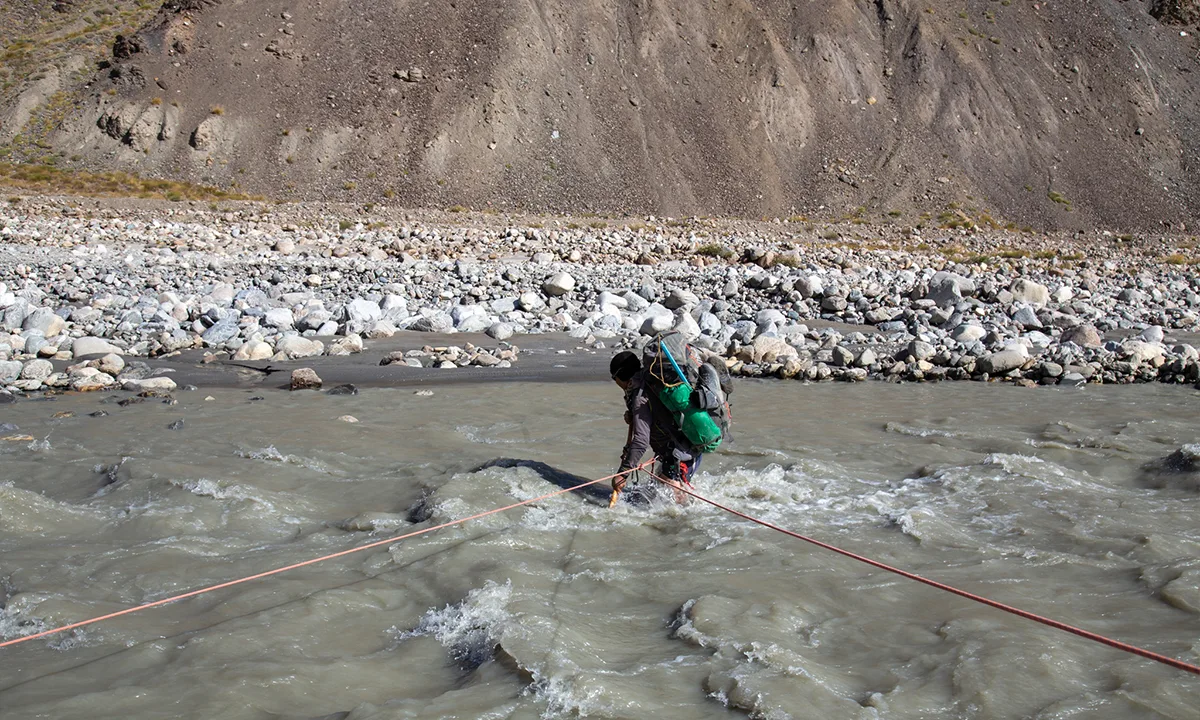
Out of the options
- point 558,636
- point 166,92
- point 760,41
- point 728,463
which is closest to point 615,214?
point 760,41

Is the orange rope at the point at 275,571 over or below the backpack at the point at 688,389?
below

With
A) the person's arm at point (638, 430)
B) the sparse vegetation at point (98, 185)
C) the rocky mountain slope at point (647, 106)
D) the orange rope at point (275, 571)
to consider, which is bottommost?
the orange rope at point (275, 571)

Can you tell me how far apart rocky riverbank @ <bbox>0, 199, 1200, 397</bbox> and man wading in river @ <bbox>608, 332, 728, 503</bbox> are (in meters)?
5.61

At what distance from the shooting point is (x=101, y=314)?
12.9 metres

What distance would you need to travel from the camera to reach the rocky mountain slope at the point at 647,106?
36625 millimetres

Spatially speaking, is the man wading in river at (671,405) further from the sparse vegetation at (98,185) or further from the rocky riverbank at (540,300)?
the sparse vegetation at (98,185)

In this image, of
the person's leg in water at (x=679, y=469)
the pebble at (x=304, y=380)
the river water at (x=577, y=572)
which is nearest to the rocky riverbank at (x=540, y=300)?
the pebble at (x=304, y=380)

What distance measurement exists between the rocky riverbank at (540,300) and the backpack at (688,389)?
5804 mm

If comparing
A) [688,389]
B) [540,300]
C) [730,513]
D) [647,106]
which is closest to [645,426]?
[688,389]

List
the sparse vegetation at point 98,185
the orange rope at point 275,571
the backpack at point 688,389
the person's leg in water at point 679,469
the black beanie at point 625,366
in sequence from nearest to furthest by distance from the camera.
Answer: the orange rope at point 275,571 → the backpack at point 688,389 → the black beanie at point 625,366 → the person's leg in water at point 679,469 → the sparse vegetation at point 98,185

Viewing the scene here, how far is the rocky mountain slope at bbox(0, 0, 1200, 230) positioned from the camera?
120 feet

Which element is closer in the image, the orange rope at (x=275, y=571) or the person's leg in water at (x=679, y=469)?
the orange rope at (x=275, y=571)

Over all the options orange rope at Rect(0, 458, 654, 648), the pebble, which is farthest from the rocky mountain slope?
orange rope at Rect(0, 458, 654, 648)

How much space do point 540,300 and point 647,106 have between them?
2770 centimetres
